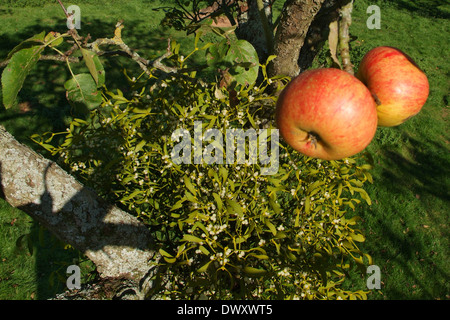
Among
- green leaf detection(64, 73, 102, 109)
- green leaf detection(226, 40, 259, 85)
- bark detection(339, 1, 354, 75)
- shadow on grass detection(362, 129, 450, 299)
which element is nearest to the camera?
bark detection(339, 1, 354, 75)

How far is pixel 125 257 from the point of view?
213 centimetres

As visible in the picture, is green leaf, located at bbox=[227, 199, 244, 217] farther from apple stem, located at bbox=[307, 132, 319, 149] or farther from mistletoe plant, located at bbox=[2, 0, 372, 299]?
apple stem, located at bbox=[307, 132, 319, 149]

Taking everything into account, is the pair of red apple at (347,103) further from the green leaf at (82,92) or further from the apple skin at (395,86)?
the green leaf at (82,92)

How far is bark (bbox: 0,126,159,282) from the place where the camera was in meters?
1.75

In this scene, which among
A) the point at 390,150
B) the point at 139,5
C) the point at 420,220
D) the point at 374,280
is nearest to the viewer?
the point at 374,280

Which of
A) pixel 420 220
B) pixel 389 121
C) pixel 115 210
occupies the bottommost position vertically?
pixel 420 220

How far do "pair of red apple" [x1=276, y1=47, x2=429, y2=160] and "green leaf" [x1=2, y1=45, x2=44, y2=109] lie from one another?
3.09ft

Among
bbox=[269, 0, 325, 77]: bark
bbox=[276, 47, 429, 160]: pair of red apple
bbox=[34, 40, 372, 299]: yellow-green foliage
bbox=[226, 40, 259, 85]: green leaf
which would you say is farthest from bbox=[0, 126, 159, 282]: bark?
bbox=[269, 0, 325, 77]: bark

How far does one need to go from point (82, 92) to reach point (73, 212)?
759 mm

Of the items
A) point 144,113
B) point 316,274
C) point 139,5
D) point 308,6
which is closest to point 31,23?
point 139,5

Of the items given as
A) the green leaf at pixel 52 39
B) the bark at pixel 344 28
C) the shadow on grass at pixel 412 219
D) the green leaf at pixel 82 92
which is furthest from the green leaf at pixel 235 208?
the shadow on grass at pixel 412 219

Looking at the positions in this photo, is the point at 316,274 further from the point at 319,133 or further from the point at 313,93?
the point at 313,93

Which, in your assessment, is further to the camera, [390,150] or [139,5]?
[139,5]

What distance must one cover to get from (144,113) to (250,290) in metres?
1.33
